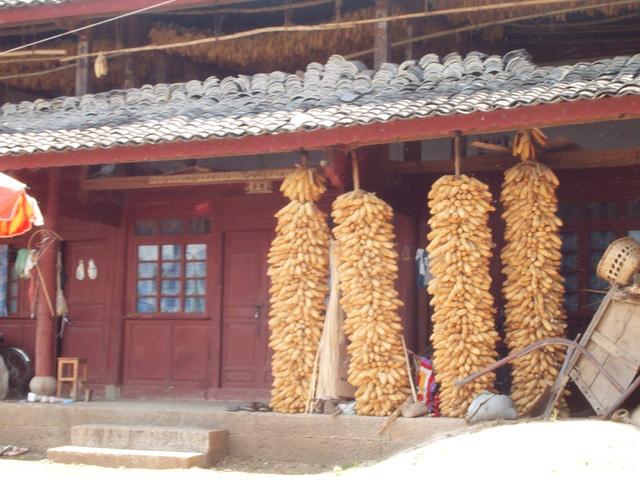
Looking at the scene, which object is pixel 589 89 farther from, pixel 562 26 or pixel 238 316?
pixel 238 316

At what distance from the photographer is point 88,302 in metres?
13.3

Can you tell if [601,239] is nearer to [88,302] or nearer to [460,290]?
[460,290]

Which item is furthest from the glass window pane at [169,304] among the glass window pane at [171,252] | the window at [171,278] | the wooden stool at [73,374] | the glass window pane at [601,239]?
the glass window pane at [601,239]

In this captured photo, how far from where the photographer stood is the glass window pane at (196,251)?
1265cm

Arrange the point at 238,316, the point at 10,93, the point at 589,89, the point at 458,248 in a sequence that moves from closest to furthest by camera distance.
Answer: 1. the point at 589,89
2. the point at 458,248
3. the point at 238,316
4. the point at 10,93

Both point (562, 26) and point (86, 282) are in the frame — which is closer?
point (562, 26)

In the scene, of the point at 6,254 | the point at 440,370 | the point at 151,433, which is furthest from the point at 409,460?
the point at 6,254

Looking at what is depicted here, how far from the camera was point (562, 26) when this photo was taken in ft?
38.7

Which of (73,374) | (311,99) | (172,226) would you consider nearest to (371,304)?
(311,99)

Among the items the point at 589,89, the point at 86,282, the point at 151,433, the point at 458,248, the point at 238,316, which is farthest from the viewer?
the point at 86,282

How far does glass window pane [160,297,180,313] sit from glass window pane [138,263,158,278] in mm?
355

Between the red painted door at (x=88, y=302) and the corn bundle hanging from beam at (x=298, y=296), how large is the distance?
3.67 metres

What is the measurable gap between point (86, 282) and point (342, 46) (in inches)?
180

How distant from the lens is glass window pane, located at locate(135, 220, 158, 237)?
512 inches
